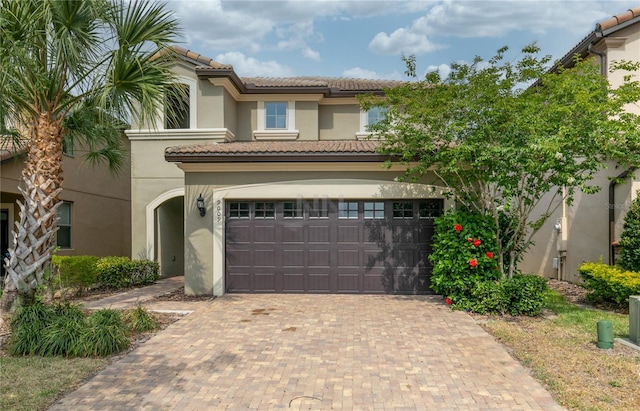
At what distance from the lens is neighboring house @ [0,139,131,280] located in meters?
16.7

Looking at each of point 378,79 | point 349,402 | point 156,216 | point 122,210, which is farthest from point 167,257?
point 349,402

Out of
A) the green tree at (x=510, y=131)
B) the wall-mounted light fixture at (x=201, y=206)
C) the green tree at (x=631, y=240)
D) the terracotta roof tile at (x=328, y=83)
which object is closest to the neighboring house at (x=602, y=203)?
the green tree at (x=631, y=240)

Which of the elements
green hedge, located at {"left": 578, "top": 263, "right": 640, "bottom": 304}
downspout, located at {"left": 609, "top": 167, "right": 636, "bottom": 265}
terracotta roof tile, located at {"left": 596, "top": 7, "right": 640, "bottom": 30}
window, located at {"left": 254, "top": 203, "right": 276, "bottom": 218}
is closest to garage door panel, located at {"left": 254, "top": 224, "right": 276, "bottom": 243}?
window, located at {"left": 254, "top": 203, "right": 276, "bottom": 218}

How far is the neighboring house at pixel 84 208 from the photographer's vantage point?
16703mm

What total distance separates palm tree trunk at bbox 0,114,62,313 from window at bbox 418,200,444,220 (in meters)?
8.25

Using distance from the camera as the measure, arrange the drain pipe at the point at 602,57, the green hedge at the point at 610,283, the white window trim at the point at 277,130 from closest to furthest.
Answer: the green hedge at the point at 610,283
the drain pipe at the point at 602,57
the white window trim at the point at 277,130

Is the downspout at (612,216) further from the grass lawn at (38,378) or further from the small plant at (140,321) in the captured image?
the grass lawn at (38,378)

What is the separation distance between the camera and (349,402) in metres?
5.37

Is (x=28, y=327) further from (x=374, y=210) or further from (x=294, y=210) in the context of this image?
(x=374, y=210)

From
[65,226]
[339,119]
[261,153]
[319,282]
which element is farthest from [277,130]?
[65,226]

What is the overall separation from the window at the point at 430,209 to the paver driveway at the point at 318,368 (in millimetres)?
2974

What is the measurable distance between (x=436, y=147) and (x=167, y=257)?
10824 mm

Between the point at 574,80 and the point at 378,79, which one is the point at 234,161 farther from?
the point at 378,79

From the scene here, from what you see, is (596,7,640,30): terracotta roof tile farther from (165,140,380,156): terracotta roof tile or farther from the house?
(165,140,380,156): terracotta roof tile
